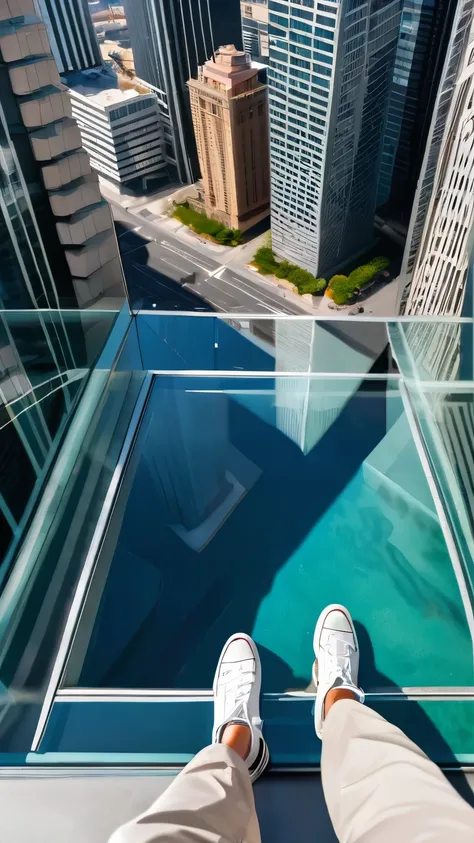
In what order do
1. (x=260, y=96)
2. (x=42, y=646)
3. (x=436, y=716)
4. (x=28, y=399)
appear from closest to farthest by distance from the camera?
(x=436, y=716) < (x=42, y=646) < (x=28, y=399) < (x=260, y=96)

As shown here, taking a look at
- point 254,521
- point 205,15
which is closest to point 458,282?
point 254,521

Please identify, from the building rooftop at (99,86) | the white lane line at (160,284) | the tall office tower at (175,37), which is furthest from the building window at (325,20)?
the white lane line at (160,284)

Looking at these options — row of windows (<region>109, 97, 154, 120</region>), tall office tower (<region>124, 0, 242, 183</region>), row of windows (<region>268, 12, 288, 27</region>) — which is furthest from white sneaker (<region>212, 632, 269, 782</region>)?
row of windows (<region>268, 12, 288, 27</region>)

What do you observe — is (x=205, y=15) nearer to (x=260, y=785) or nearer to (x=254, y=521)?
(x=254, y=521)

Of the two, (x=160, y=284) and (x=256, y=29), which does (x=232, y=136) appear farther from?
(x=160, y=284)

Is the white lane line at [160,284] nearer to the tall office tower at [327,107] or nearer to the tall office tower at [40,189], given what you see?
the tall office tower at [327,107]

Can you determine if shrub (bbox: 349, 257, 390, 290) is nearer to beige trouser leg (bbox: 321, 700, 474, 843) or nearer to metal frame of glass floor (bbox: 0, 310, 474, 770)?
metal frame of glass floor (bbox: 0, 310, 474, 770)
